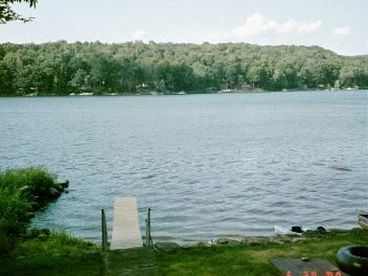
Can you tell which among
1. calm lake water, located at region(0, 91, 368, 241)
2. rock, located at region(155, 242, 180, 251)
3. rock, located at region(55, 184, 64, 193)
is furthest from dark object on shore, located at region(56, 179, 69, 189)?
rock, located at region(155, 242, 180, 251)

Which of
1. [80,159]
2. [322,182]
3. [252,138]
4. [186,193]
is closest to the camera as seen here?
[186,193]

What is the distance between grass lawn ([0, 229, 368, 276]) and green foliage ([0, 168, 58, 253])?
1855mm

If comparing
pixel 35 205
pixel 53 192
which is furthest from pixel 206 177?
pixel 35 205

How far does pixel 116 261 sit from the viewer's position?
33.2 feet

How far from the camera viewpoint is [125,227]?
47.3 ft

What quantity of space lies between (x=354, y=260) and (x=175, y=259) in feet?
18.6

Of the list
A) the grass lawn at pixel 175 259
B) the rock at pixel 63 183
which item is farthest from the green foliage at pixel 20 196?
the grass lawn at pixel 175 259

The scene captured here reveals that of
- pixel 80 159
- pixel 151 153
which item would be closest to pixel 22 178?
pixel 80 159

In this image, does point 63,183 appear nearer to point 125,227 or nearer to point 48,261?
point 125,227

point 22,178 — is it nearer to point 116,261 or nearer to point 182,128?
point 116,261

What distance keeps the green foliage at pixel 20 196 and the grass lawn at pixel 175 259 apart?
6.09 ft

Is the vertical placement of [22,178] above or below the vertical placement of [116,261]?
below

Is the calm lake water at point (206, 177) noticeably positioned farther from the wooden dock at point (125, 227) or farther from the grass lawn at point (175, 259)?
the grass lawn at point (175, 259)

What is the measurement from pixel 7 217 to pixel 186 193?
48.2 ft
